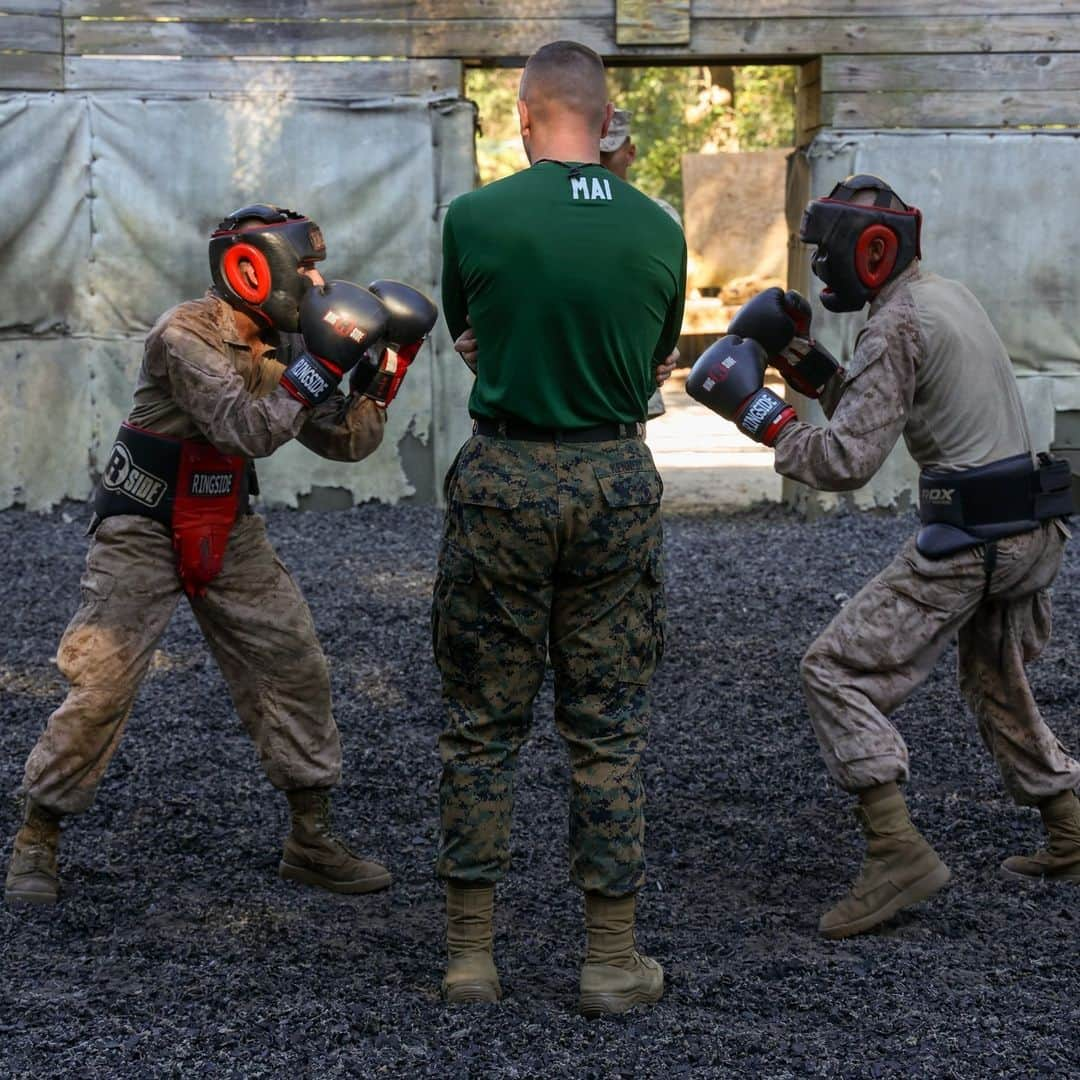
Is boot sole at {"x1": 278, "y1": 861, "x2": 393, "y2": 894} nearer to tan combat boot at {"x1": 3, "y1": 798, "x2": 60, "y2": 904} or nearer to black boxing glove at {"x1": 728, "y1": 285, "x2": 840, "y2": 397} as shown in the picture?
tan combat boot at {"x1": 3, "y1": 798, "x2": 60, "y2": 904}

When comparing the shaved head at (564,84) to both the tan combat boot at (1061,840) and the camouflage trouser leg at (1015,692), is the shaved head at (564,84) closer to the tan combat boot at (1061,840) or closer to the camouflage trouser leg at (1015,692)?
the camouflage trouser leg at (1015,692)

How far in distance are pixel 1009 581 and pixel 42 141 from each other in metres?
7.35

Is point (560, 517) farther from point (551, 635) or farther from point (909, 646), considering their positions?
point (909, 646)

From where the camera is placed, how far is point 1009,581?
425 cm

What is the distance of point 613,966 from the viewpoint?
360 centimetres

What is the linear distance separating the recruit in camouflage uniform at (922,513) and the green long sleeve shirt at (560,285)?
2.69 ft

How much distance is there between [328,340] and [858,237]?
1462mm

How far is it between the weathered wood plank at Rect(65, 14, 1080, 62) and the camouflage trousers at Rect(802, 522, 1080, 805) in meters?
6.06

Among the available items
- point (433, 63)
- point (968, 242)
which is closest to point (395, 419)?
point (433, 63)

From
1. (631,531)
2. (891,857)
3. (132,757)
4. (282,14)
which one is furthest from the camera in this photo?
(282,14)

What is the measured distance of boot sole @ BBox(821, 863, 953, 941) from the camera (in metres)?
4.10

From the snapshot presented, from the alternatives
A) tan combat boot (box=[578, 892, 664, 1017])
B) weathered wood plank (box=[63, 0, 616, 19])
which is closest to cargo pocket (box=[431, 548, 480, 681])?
tan combat boot (box=[578, 892, 664, 1017])

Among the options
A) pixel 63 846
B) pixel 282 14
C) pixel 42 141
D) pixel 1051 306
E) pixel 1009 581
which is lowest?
pixel 63 846

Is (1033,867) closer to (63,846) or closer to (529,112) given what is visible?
(529,112)
